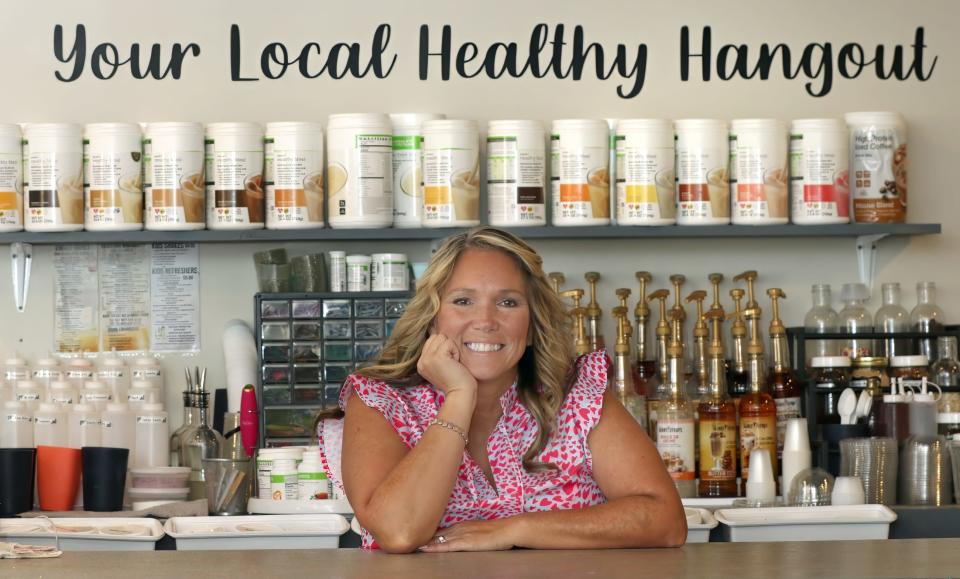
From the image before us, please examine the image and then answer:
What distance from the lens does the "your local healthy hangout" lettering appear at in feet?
11.2

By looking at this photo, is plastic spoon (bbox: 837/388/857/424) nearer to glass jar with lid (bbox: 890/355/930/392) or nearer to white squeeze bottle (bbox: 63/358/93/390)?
glass jar with lid (bbox: 890/355/930/392)

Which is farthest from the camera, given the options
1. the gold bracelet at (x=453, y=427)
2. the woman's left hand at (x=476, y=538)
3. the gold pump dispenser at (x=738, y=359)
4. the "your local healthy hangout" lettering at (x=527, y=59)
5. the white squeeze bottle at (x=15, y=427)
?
the "your local healthy hangout" lettering at (x=527, y=59)

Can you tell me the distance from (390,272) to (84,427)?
0.76 meters

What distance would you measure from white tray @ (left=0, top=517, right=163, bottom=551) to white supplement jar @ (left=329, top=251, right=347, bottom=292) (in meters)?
0.80

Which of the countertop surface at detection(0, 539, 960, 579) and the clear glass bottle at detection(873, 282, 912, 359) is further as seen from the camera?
the clear glass bottle at detection(873, 282, 912, 359)

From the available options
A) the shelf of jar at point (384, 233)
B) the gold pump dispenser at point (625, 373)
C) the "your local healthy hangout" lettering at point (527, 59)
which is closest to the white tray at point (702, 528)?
the gold pump dispenser at point (625, 373)

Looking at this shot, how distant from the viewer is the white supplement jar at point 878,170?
129 inches

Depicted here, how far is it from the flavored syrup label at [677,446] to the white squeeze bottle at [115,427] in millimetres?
1187

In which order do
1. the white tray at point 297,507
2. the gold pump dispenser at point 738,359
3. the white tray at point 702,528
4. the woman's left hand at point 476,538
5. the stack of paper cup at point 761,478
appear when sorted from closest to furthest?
the woman's left hand at point 476,538 → the white tray at point 702,528 → the white tray at point 297,507 → the stack of paper cup at point 761,478 → the gold pump dispenser at point 738,359

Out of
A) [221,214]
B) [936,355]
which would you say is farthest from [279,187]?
[936,355]

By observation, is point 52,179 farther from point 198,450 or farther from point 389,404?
point 389,404

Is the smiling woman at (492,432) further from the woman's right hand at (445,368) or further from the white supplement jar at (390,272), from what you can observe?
the white supplement jar at (390,272)

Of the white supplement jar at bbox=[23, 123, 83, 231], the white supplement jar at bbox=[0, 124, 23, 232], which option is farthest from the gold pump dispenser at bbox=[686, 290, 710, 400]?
the white supplement jar at bbox=[0, 124, 23, 232]

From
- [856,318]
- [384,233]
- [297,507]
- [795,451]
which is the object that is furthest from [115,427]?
[856,318]
